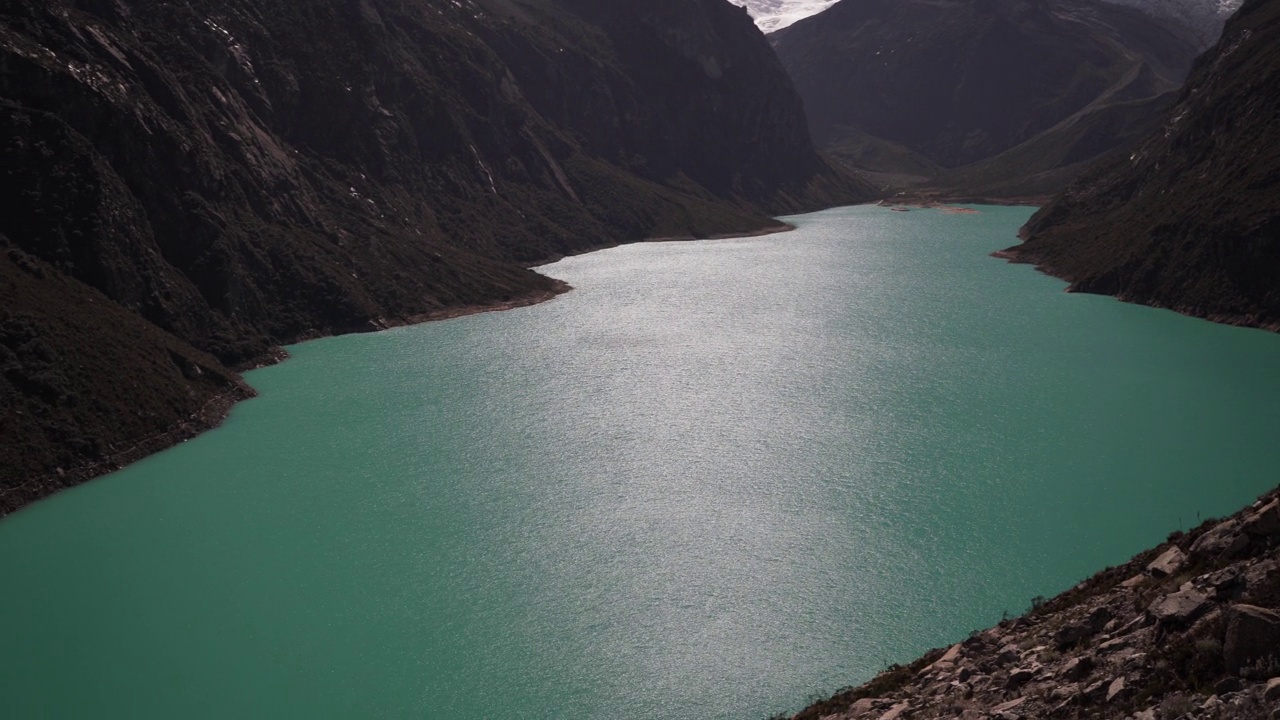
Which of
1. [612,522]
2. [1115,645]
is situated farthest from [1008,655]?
[612,522]

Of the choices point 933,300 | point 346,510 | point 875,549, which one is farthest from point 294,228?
point 875,549

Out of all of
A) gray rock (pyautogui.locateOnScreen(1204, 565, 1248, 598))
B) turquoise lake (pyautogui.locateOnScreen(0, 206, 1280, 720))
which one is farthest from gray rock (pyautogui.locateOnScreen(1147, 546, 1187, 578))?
turquoise lake (pyautogui.locateOnScreen(0, 206, 1280, 720))

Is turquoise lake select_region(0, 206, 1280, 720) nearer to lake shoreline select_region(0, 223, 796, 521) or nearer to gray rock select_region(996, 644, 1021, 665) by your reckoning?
lake shoreline select_region(0, 223, 796, 521)

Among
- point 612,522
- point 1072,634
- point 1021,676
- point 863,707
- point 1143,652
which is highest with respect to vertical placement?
point 1143,652

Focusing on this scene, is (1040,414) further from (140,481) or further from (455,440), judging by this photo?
(140,481)

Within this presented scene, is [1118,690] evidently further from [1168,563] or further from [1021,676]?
[1168,563]

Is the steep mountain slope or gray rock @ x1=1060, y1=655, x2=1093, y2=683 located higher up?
the steep mountain slope

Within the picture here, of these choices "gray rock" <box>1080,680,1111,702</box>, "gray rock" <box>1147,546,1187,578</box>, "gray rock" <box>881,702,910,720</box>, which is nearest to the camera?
"gray rock" <box>1080,680,1111,702</box>
